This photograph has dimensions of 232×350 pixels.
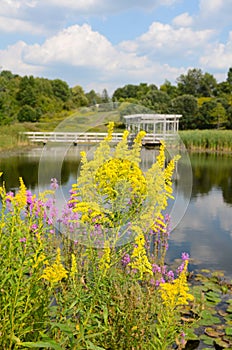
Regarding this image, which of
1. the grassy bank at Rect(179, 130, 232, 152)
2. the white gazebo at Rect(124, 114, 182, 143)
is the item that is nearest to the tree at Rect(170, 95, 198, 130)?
the grassy bank at Rect(179, 130, 232, 152)

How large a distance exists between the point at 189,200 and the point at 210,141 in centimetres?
1844

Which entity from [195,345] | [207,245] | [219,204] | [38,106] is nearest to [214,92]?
[38,106]

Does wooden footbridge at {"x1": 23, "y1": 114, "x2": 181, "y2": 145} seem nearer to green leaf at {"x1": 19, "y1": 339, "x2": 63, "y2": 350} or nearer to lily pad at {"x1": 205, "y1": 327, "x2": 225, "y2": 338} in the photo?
lily pad at {"x1": 205, "y1": 327, "x2": 225, "y2": 338}

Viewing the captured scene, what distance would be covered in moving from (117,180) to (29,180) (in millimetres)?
9066

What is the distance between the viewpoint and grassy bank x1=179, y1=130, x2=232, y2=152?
2286 centimetres

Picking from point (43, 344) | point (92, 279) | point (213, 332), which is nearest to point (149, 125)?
point (213, 332)

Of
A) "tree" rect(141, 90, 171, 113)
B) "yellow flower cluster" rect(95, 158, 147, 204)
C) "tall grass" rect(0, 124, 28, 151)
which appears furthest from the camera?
"tall grass" rect(0, 124, 28, 151)

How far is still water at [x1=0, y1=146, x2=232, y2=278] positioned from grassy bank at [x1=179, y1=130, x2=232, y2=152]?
27.8 ft

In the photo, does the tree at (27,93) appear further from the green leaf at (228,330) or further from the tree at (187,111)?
the green leaf at (228,330)

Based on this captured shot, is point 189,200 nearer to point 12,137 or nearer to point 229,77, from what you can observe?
point 12,137

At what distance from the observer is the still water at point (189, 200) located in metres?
4.30

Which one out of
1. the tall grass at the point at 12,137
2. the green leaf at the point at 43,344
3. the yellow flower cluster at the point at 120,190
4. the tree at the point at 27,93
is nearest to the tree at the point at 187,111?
the tree at the point at 27,93

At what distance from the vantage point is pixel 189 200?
5.15 meters

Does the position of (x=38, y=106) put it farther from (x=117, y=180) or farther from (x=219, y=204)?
(x=117, y=180)
